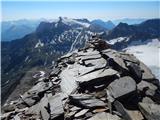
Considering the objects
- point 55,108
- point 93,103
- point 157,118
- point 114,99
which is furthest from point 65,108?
point 157,118

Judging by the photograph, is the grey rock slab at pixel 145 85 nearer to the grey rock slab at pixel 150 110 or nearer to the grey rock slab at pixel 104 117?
the grey rock slab at pixel 150 110

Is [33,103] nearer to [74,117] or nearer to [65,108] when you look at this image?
[65,108]

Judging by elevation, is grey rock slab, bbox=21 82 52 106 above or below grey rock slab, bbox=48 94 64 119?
below

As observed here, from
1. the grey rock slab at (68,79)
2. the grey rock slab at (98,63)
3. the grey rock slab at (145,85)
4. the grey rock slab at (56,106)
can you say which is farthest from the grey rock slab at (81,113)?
the grey rock slab at (98,63)

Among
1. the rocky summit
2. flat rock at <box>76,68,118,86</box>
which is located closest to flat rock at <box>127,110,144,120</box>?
the rocky summit

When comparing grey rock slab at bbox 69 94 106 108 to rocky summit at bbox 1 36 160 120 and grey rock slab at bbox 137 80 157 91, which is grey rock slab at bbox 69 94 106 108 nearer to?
rocky summit at bbox 1 36 160 120

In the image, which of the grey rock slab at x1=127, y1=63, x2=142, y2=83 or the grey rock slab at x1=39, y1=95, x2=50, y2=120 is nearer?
the grey rock slab at x1=39, y1=95, x2=50, y2=120

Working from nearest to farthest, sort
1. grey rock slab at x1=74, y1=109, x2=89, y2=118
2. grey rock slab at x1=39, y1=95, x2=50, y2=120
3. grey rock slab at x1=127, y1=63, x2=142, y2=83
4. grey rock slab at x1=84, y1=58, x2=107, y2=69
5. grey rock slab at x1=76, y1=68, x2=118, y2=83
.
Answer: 1. grey rock slab at x1=74, y1=109, x2=89, y2=118
2. grey rock slab at x1=39, y1=95, x2=50, y2=120
3. grey rock slab at x1=76, y1=68, x2=118, y2=83
4. grey rock slab at x1=127, y1=63, x2=142, y2=83
5. grey rock slab at x1=84, y1=58, x2=107, y2=69

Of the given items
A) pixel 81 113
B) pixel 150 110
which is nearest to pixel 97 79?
pixel 81 113
